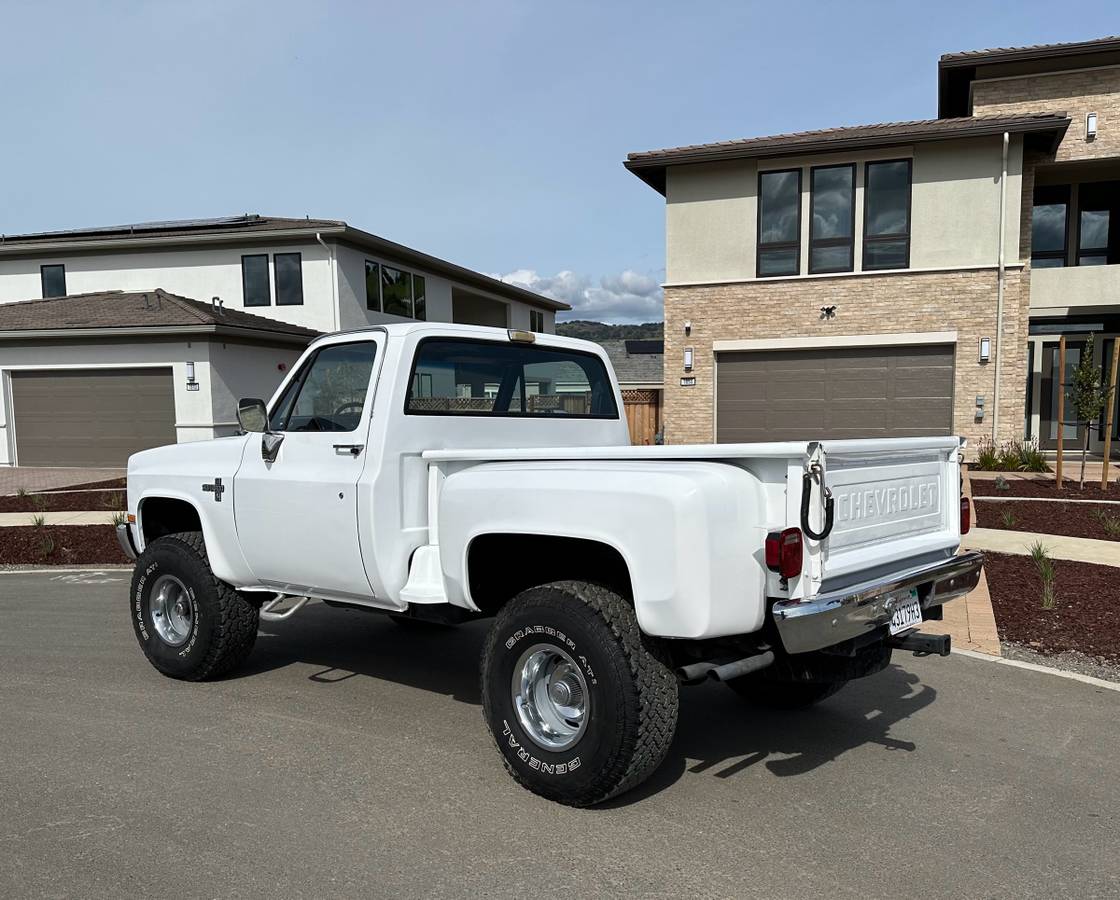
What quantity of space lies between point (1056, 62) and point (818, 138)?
6064mm

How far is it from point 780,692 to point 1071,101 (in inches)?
771

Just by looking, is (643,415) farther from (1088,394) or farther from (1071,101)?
(1071,101)

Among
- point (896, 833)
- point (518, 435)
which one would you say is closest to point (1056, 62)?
point (518, 435)

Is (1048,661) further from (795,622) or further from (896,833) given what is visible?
(795,622)

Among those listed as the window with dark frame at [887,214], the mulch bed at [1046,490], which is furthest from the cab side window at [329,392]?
the window with dark frame at [887,214]

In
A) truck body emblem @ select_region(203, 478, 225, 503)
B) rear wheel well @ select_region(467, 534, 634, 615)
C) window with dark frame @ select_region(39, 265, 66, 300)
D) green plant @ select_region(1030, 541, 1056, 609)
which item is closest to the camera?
rear wheel well @ select_region(467, 534, 634, 615)

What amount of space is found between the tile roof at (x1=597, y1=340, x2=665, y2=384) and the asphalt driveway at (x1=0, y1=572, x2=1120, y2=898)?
30.4 m

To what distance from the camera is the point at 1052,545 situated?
9.53 meters

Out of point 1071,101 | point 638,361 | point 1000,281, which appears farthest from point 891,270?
point 638,361

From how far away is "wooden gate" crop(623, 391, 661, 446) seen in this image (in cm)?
2227

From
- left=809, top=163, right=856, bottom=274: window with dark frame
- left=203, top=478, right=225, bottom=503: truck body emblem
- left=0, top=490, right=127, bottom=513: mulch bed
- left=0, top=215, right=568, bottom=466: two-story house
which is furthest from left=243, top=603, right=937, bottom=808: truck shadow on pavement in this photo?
left=809, top=163, right=856, bottom=274: window with dark frame

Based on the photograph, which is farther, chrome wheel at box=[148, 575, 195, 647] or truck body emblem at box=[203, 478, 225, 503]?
chrome wheel at box=[148, 575, 195, 647]

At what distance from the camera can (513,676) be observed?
13.3 feet

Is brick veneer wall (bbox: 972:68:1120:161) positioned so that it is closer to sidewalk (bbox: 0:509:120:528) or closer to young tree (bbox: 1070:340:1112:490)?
young tree (bbox: 1070:340:1112:490)
